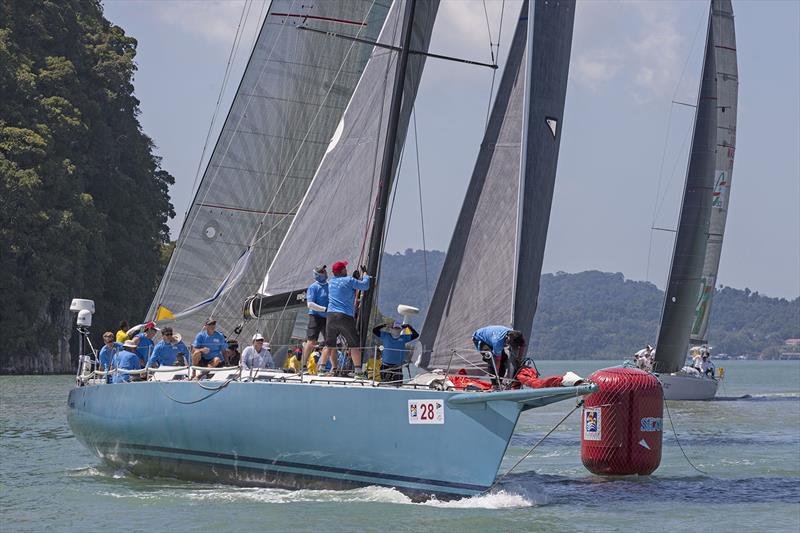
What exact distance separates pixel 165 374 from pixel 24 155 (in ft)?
119

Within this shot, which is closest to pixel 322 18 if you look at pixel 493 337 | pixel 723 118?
pixel 493 337

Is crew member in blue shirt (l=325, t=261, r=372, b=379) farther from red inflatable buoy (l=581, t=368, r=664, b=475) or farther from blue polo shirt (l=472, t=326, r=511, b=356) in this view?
red inflatable buoy (l=581, t=368, r=664, b=475)

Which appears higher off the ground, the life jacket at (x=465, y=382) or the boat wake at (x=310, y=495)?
the life jacket at (x=465, y=382)

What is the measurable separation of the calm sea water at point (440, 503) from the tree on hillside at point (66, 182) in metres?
29.1

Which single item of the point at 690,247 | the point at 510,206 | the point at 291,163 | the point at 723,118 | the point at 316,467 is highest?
the point at 723,118

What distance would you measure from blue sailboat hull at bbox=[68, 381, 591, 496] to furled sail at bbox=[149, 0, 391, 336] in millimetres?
2615

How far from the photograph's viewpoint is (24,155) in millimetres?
50875

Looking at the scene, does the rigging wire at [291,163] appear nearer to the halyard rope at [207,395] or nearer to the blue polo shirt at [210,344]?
the blue polo shirt at [210,344]

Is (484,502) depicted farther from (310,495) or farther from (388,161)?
(388,161)

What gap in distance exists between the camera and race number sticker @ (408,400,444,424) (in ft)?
46.2

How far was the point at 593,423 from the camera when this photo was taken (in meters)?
18.0

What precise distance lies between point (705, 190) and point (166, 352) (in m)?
27.3

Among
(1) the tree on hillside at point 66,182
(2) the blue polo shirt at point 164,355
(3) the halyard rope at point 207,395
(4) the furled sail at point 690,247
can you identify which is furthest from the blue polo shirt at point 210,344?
(1) the tree on hillside at point 66,182

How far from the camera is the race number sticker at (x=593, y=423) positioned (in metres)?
17.9
